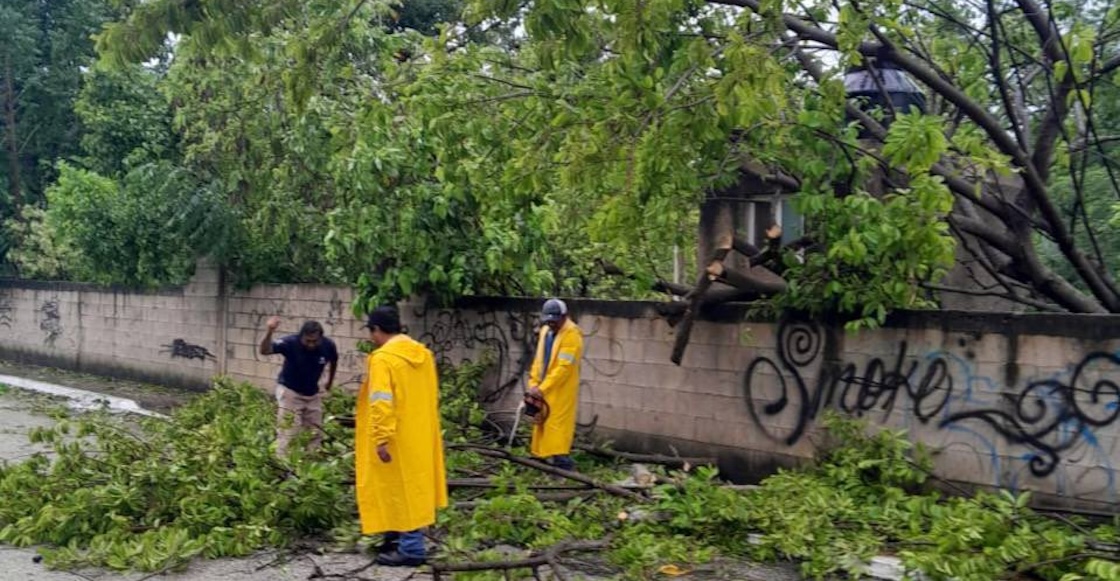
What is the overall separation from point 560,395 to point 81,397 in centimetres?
942

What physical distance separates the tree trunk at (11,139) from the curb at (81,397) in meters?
4.65

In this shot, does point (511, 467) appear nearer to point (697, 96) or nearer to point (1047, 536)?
point (697, 96)

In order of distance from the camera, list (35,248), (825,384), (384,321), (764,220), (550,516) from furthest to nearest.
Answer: (35,248)
(764,220)
(825,384)
(550,516)
(384,321)

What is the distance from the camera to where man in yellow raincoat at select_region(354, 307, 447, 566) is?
23.0ft

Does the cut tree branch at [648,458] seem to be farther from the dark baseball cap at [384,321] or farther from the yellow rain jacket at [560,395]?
the dark baseball cap at [384,321]

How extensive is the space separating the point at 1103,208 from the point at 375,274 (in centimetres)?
778

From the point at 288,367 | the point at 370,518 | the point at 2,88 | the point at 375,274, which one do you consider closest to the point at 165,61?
the point at 2,88

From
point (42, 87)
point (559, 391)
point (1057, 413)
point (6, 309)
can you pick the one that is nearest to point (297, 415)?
point (559, 391)

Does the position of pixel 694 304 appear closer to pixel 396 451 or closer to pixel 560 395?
pixel 560 395

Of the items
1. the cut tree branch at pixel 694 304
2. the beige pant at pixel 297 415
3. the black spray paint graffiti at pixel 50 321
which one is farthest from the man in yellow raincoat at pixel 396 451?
the black spray paint graffiti at pixel 50 321

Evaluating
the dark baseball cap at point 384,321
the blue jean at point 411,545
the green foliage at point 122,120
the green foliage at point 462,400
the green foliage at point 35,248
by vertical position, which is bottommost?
the blue jean at point 411,545

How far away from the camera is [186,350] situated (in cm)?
1673

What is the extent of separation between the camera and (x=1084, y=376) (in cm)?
733

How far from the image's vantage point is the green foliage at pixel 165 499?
7.32 metres
